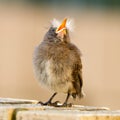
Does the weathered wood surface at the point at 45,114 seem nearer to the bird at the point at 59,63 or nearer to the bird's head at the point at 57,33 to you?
the bird at the point at 59,63

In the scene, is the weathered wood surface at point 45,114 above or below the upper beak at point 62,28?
below

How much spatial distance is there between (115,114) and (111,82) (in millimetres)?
16004

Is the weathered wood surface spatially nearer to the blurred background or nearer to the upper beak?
the upper beak

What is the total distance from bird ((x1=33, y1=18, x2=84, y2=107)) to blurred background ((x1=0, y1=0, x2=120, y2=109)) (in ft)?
42.5

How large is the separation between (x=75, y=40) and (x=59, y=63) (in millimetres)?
14087

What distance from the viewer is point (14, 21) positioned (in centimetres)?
2353

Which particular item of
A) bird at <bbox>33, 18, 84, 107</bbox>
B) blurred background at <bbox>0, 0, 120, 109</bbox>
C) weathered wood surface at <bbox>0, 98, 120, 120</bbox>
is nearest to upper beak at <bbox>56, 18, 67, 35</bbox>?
bird at <bbox>33, 18, 84, 107</bbox>

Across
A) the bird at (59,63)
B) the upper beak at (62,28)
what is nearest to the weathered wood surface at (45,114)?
the bird at (59,63)

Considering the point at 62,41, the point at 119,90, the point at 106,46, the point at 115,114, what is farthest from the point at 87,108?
the point at 106,46

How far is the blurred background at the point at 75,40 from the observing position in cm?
2200

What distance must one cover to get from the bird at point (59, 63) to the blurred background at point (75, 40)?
12960 mm

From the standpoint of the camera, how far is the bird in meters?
7.93

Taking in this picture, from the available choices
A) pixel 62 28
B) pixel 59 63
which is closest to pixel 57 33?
pixel 62 28

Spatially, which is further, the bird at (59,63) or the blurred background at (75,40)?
the blurred background at (75,40)
